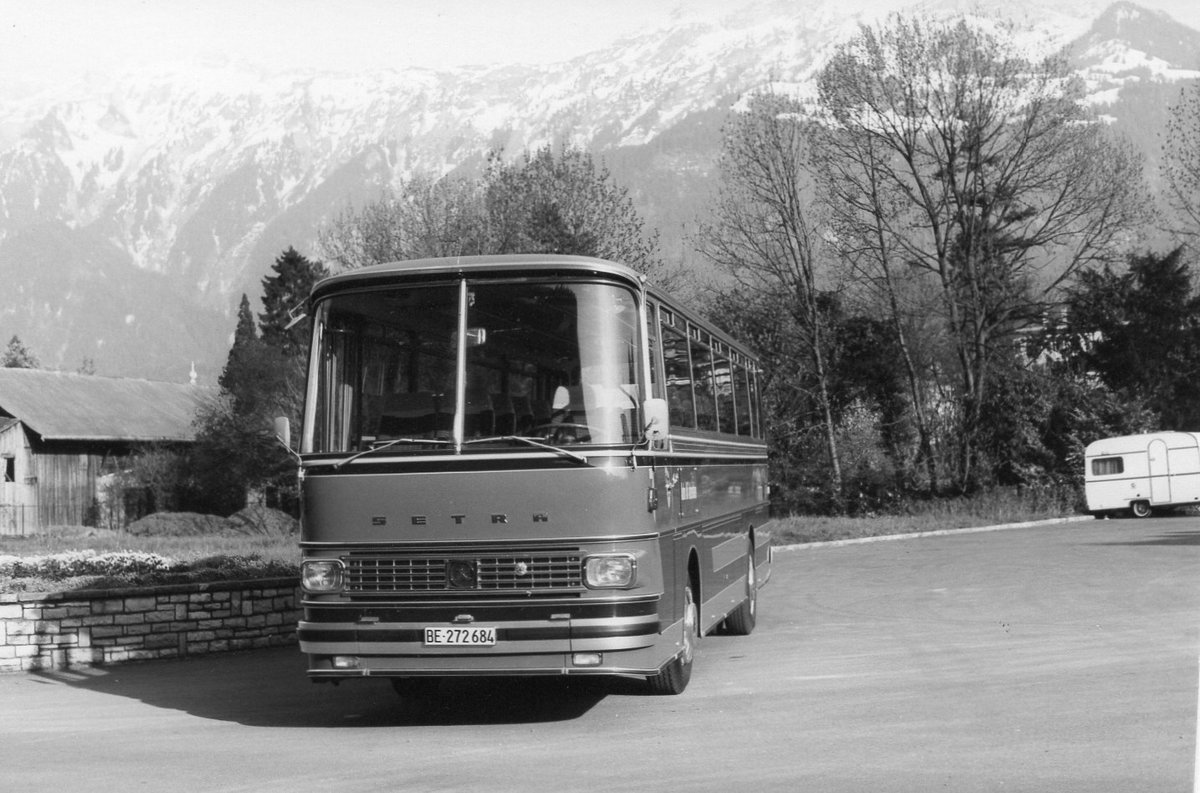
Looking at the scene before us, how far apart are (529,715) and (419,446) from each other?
7.35 feet

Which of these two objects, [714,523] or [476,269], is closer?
[476,269]

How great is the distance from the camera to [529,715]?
11.2 meters

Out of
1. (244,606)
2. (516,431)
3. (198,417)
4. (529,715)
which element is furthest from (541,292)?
(198,417)

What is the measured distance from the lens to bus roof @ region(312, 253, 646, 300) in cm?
1069

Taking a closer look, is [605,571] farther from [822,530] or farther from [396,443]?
[822,530]

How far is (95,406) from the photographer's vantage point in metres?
72.8

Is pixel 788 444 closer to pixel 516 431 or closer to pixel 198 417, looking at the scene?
pixel 198 417

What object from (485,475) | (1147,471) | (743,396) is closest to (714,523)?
(743,396)

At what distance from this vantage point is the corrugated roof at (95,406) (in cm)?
6750

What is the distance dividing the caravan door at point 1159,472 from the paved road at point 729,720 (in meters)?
27.6

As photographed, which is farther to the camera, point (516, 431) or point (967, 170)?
point (967, 170)

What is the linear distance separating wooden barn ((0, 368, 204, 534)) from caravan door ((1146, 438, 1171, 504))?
Result: 42.6 meters

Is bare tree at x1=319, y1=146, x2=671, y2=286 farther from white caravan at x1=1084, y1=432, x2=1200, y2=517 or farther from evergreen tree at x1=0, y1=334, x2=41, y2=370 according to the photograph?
evergreen tree at x1=0, y1=334, x2=41, y2=370

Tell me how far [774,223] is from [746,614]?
112ft
